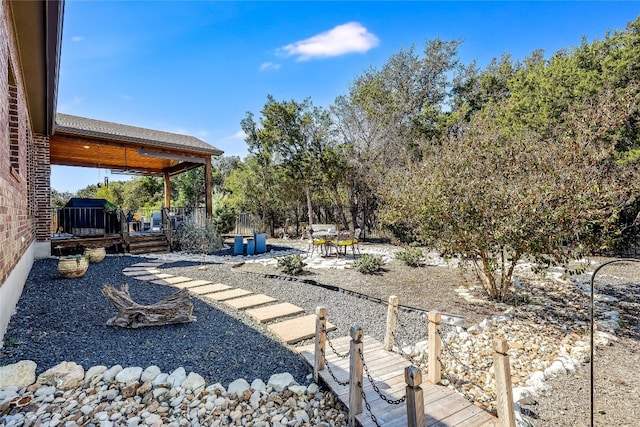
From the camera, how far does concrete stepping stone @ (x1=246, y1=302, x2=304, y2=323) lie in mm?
4402

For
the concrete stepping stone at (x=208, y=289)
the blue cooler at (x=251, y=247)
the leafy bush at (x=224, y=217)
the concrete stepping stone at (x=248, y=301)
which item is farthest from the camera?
the leafy bush at (x=224, y=217)

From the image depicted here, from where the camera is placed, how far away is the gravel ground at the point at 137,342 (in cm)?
303

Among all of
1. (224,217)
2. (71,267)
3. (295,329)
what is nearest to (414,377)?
(295,329)

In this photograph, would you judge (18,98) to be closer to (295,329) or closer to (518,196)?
(295,329)

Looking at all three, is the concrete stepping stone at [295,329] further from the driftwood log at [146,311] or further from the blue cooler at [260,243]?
the blue cooler at [260,243]

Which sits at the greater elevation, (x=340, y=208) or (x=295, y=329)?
(x=340, y=208)

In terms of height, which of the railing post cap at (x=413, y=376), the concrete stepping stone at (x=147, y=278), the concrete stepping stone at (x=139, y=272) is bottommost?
the concrete stepping stone at (x=147, y=278)

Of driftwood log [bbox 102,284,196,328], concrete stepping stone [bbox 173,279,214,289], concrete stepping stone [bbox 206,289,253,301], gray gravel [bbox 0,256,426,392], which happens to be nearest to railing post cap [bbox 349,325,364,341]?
gray gravel [bbox 0,256,426,392]

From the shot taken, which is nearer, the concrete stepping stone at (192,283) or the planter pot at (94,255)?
the concrete stepping stone at (192,283)

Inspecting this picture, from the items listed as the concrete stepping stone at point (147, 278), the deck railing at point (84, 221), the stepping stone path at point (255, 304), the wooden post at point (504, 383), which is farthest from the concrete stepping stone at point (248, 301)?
the deck railing at point (84, 221)

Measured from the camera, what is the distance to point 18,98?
5.12m

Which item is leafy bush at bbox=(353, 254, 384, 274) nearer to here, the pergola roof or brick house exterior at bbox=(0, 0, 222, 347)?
brick house exterior at bbox=(0, 0, 222, 347)

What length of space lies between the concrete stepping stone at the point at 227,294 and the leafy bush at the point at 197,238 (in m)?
5.93

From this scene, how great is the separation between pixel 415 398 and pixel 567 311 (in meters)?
5.04
